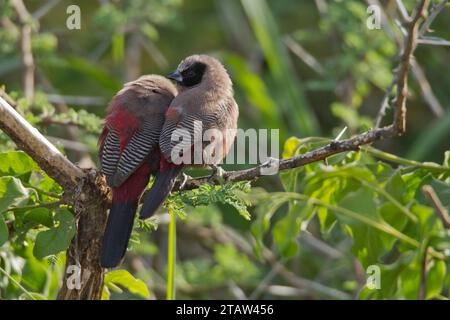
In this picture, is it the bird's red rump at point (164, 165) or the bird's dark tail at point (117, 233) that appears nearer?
the bird's dark tail at point (117, 233)

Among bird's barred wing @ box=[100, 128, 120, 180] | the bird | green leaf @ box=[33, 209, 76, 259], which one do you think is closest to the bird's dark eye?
the bird

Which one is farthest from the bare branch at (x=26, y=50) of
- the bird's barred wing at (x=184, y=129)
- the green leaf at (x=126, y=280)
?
the green leaf at (x=126, y=280)

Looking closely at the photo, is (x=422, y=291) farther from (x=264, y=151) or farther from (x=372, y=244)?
(x=264, y=151)

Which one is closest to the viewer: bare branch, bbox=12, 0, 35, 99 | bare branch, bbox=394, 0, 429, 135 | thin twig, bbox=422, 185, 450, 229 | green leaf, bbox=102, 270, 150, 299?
thin twig, bbox=422, 185, 450, 229

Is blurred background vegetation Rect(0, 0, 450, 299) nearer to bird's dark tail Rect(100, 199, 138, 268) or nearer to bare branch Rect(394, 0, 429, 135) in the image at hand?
bird's dark tail Rect(100, 199, 138, 268)

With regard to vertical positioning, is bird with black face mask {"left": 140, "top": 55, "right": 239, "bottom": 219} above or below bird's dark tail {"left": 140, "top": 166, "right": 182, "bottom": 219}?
above

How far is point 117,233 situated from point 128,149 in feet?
1.78

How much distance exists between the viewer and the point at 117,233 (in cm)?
303

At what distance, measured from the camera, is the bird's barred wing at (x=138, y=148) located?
3240 mm

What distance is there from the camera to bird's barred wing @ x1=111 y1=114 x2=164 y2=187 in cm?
324

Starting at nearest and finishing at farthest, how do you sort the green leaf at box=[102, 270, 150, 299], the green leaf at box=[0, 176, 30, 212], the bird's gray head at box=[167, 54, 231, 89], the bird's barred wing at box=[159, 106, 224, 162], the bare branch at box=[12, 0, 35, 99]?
the green leaf at box=[0, 176, 30, 212] < the green leaf at box=[102, 270, 150, 299] < the bird's barred wing at box=[159, 106, 224, 162] < the bird's gray head at box=[167, 54, 231, 89] < the bare branch at box=[12, 0, 35, 99]

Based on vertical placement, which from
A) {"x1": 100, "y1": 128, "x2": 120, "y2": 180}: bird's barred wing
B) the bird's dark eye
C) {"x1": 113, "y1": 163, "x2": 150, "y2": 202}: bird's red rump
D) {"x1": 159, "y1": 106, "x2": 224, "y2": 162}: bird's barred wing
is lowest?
{"x1": 113, "y1": 163, "x2": 150, "y2": 202}: bird's red rump

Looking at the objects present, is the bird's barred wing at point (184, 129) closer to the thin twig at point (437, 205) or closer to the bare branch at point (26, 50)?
the thin twig at point (437, 205)

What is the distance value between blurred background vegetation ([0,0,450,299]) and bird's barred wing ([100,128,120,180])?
198 mm
